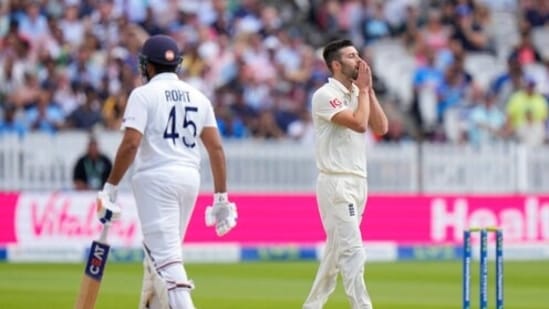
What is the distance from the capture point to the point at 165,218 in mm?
10242

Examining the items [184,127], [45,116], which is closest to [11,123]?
[45,116]

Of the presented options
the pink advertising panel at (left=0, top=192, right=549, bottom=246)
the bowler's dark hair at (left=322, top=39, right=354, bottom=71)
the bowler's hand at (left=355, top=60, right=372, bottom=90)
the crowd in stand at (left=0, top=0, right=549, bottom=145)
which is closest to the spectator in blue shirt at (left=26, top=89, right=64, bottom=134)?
the crowd in stand at (left=0, top=0, right=549, bottom=145)

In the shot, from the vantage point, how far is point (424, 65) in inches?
1037

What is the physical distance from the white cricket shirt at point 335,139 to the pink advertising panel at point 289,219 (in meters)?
8.78

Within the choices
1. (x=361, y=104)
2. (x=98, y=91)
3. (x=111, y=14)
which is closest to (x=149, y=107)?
(x=361, y=104)

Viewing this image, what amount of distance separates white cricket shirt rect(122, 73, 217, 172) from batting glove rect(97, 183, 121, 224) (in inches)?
9.6

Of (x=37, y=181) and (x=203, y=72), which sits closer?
(x=37, y=181)

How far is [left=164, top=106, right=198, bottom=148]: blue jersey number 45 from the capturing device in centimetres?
1032

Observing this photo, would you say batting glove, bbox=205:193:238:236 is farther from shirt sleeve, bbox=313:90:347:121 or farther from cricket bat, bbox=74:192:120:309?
shirt sleeve, bbox=313:90:347:121

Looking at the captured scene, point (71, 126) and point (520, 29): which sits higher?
point (520, 29)

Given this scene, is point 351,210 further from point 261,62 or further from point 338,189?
point 261,62

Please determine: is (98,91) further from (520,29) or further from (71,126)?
(520,29)

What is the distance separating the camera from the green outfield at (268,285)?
47.8 feet

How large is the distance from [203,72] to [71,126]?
2.70m
